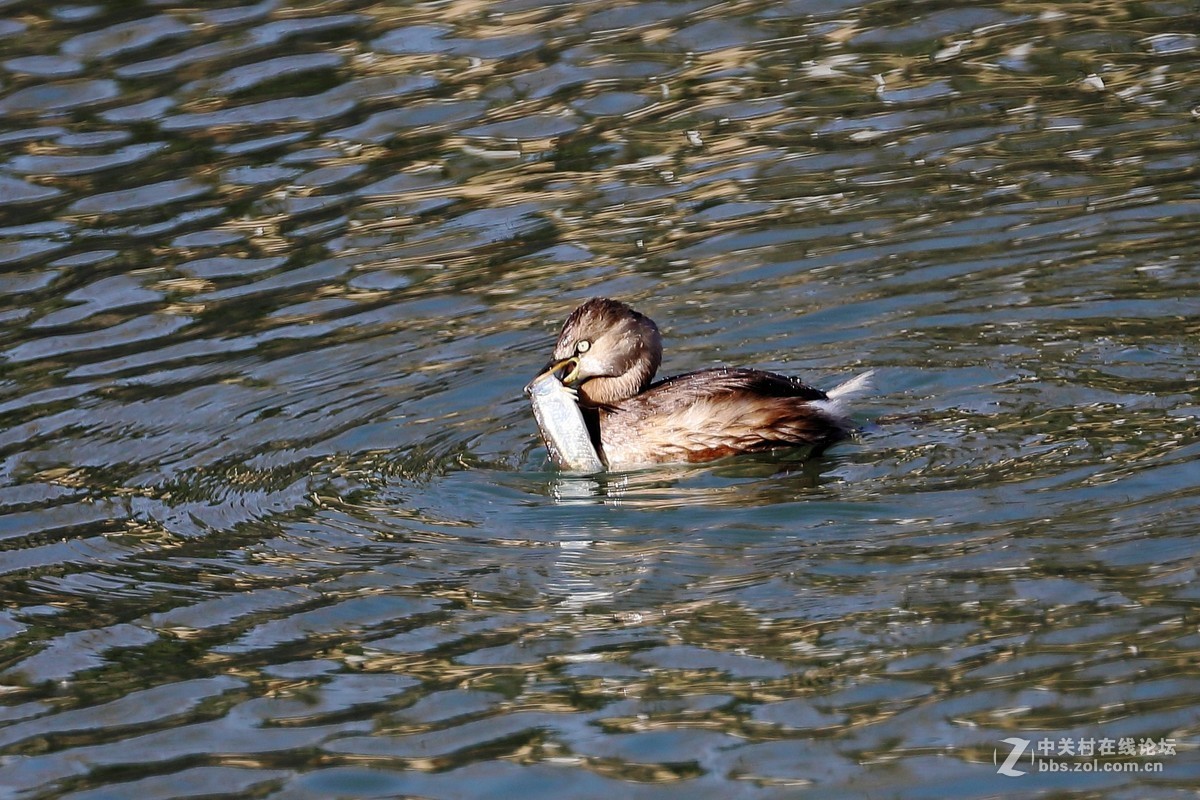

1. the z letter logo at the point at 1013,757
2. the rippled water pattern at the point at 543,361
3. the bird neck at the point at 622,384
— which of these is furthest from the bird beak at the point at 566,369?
the z letter logo at the point at 1013,757

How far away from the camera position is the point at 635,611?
6.56 metres

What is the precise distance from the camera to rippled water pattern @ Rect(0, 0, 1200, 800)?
5.85 metres

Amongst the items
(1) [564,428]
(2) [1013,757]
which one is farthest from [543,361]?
(2) [1013,757]

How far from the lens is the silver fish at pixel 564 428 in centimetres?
834

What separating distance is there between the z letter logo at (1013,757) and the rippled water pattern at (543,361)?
39mm

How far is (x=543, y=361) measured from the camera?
9.62 metres

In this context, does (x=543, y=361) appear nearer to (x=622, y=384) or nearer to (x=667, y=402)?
(x=622, y=384)

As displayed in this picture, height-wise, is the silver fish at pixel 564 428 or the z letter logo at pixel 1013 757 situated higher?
the silver fish at pixel 564 428

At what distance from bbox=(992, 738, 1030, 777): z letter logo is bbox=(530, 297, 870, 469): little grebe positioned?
3.02 m

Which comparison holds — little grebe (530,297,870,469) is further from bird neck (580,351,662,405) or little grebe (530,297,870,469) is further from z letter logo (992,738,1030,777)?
z letter logo (992,738,1030,777)

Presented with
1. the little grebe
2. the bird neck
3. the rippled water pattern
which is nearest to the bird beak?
the little grebe

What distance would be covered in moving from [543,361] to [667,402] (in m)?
1.41

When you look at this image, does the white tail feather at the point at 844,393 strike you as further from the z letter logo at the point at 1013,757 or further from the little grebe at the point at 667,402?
the z letter logo at the point at 1013,757

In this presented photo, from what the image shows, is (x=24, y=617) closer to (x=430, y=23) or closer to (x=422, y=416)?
(x=422, y=416)
